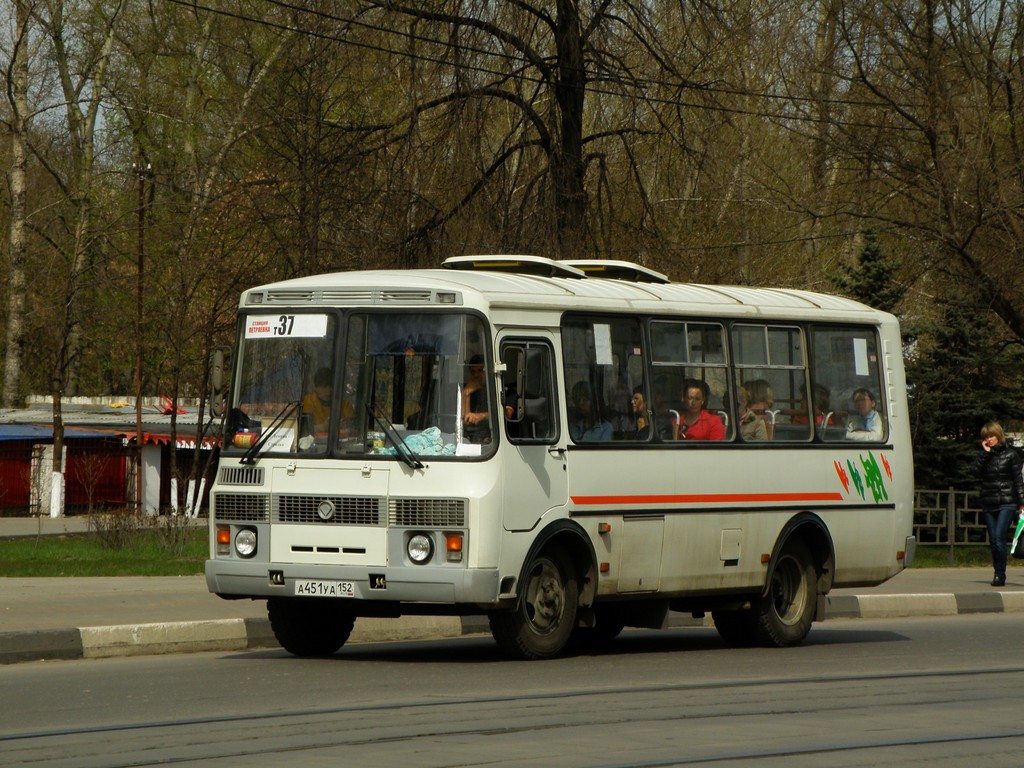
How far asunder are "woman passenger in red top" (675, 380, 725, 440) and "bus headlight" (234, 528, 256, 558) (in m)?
3.33

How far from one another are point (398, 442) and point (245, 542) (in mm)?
1321

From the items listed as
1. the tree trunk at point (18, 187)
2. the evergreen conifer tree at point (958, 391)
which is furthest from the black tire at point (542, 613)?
the tree trunk at point (18, 187)

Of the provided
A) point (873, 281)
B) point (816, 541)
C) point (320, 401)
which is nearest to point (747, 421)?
point (816, 541)

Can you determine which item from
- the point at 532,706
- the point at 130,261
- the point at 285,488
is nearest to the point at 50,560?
the point at 285,488

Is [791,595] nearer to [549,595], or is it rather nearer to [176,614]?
[549,595]

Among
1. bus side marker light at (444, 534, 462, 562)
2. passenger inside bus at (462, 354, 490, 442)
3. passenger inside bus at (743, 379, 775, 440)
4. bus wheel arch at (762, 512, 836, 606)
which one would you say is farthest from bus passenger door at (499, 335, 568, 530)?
bus wheel arch at (762, 512, 836, 606)

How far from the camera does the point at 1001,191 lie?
85.4 ft

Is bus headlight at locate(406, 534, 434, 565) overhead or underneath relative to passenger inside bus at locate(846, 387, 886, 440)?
underneath

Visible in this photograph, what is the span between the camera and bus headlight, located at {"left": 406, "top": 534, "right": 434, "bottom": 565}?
36.8 ft

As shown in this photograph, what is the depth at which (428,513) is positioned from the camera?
11258mm

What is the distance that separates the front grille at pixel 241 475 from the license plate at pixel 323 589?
0.80m

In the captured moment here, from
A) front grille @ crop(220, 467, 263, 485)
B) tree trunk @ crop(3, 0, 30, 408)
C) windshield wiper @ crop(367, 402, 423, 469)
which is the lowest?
front grille @ crop(220, 467, 263, 485)

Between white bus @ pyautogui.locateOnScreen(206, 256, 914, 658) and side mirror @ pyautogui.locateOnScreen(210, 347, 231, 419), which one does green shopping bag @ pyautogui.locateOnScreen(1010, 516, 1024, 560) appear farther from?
side mirror @ pyautogui.locateOnScreen(210, 347, 231, 419)

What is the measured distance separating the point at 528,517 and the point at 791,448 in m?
3.17
